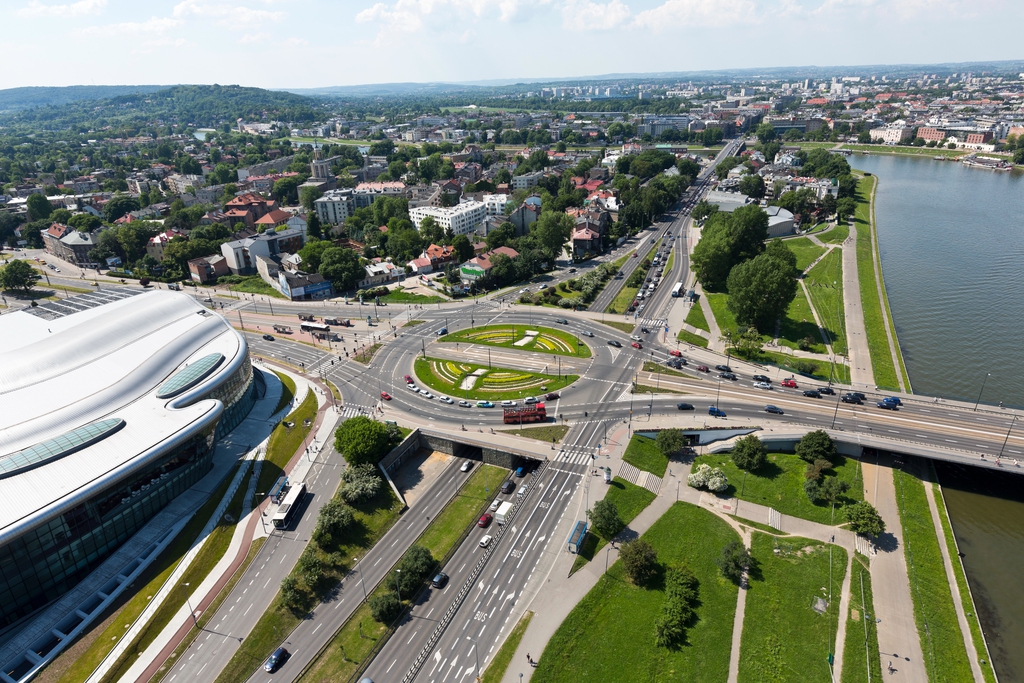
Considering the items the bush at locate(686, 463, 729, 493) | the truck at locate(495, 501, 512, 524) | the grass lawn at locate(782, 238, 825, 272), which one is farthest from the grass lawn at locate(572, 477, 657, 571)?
the grass lawn at locate(782, 238, 825, 272)

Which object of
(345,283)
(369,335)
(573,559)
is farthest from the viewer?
(345,283)

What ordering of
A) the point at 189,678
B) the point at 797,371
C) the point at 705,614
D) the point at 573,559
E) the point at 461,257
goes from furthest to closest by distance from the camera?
the point at 461,257 → the point at 797,371 → the point at 573,559 → the point at 705,614 → the point at 189,678

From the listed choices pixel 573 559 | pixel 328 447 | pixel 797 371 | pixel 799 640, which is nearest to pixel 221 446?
pixel 328 447

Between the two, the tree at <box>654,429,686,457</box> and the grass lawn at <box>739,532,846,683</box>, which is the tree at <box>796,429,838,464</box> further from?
the tree at <box>654,429,686,457</box>

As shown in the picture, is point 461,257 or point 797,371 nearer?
point 797,371

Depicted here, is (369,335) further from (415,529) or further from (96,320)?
(415,529)

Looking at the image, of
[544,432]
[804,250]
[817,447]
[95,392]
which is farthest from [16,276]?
[804,250]

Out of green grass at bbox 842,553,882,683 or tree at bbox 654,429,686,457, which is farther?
→ tree at bbox 654,429,686,457
